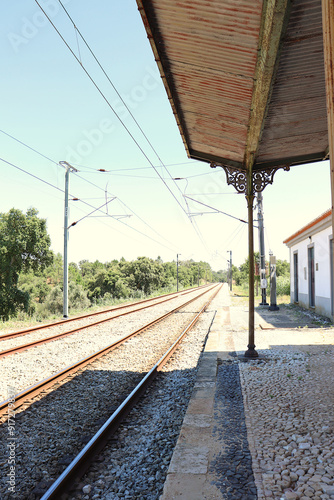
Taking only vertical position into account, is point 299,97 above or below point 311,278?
above

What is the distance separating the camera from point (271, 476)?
9.64ft

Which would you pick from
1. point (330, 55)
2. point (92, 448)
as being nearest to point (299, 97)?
point (330, 55)

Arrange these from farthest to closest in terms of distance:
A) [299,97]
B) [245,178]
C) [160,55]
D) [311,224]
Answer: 1. [311,224]
2. [245,178]
3. [299,97]
4. [160,55]

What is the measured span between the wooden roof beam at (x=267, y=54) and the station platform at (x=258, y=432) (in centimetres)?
362

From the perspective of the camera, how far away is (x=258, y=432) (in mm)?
3836

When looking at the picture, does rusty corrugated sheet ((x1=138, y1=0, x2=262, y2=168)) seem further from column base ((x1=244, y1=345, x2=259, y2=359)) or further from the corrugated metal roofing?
the corrugated metal roofing

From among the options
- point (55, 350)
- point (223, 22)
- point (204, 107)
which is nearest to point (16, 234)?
point (55, 350)

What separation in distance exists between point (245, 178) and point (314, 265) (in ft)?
33.2

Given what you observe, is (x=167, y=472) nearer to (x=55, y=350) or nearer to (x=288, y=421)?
(x=288, y=421)

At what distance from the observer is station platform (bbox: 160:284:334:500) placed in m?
2.81

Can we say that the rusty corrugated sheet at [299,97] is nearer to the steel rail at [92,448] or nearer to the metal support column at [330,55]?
the metal support column at [330,55]

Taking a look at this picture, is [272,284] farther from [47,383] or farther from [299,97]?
[299,97]

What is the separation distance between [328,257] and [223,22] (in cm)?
1179

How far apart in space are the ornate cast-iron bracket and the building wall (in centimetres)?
684
